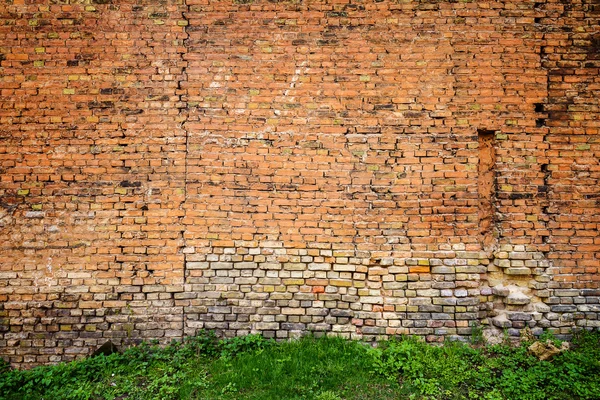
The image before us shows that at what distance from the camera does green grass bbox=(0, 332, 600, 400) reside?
3.72 meters

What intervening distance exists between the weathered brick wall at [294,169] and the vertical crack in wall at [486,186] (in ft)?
0.09

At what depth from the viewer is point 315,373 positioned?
151 inches

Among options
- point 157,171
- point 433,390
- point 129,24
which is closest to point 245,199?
point 157,171

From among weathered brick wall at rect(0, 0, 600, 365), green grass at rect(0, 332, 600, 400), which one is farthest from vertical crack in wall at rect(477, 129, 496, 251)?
green grass at rect(0, 332, 600, 400)

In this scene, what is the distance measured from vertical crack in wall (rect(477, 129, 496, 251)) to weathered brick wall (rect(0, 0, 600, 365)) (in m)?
0.03

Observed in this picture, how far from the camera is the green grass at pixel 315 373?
3717mm

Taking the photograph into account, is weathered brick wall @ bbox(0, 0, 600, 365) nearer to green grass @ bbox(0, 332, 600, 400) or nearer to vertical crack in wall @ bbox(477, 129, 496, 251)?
vertical crack in wall @ bbox(477, 129, 496, 251)

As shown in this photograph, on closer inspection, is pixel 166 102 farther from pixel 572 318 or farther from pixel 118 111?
pixel 572 318

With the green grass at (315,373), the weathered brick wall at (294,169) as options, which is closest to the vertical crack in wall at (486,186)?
the weathered brick wall at (294,169)

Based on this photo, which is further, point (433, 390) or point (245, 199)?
point (245, 199)

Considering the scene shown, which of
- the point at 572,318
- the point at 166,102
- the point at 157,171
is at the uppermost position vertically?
the point at 166,102

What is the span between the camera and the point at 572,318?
436 centimetres

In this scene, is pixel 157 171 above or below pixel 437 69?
below

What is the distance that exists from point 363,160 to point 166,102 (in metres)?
2.49
